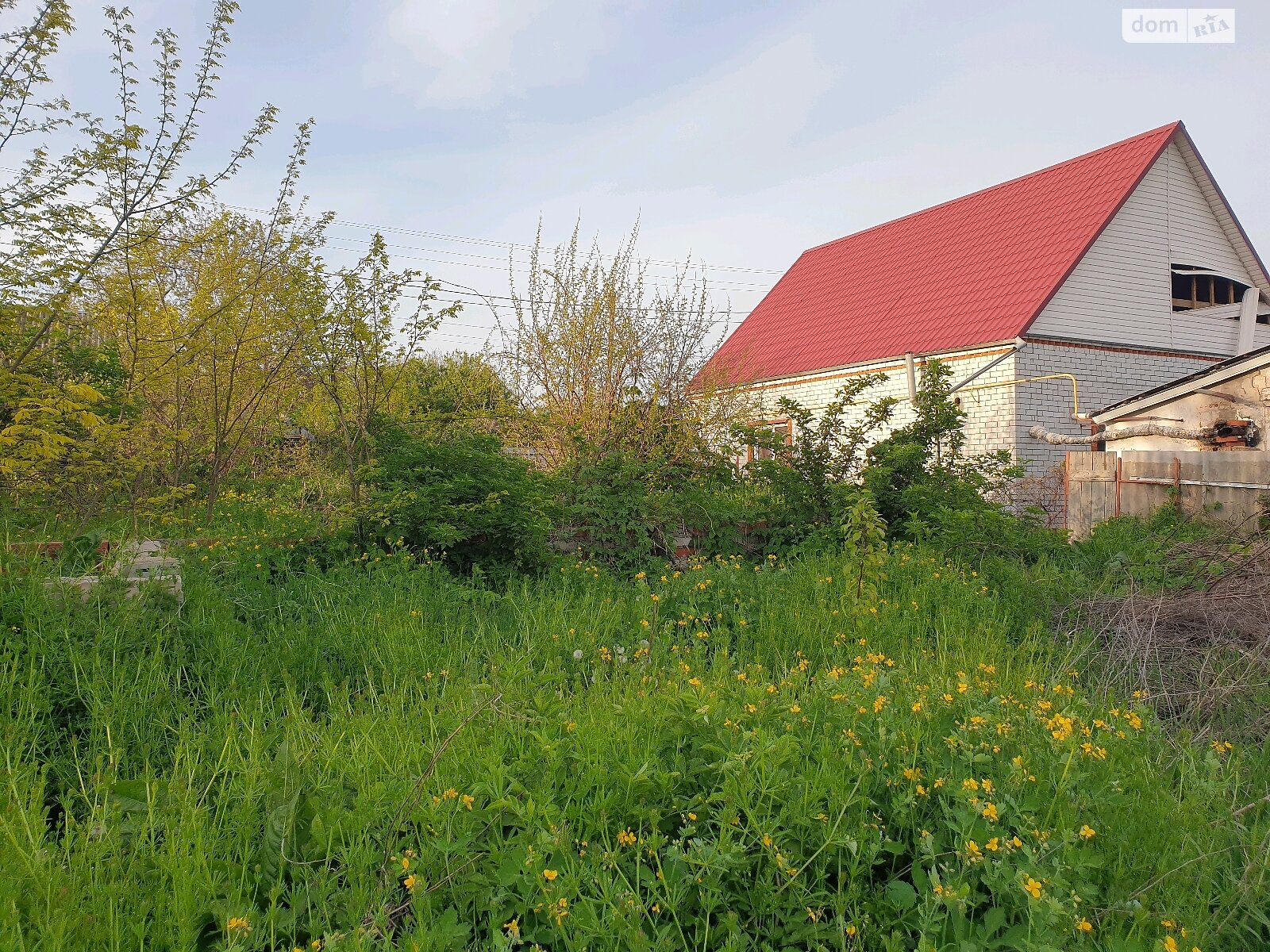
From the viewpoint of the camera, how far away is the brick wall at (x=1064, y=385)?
45.6 feet

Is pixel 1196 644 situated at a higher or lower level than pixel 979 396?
lower

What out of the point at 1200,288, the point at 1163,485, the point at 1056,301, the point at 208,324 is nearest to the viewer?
the point at 208,324

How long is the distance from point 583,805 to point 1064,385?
14.6 m

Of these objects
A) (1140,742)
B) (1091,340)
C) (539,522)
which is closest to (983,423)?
(1091,340)

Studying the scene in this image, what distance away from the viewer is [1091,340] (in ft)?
47.9

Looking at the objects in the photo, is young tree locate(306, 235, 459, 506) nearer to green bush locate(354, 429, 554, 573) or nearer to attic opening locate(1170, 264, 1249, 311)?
green bush locate(354, 429, 554, 573)

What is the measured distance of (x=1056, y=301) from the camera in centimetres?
1427

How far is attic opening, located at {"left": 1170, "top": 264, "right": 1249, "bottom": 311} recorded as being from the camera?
16.1 m

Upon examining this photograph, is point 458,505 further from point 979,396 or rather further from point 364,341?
point 979,396

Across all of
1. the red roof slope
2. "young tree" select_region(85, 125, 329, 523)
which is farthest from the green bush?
the red roof slope

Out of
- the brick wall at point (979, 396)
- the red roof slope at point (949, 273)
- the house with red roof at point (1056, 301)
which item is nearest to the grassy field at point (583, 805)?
the red roof slope at point (949, 273)

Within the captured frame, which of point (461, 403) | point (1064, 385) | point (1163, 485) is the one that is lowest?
point (1163, 485)

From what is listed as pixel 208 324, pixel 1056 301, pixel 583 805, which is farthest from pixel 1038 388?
pixel 583 805

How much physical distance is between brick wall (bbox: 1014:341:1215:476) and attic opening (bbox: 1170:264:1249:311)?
1781mm
